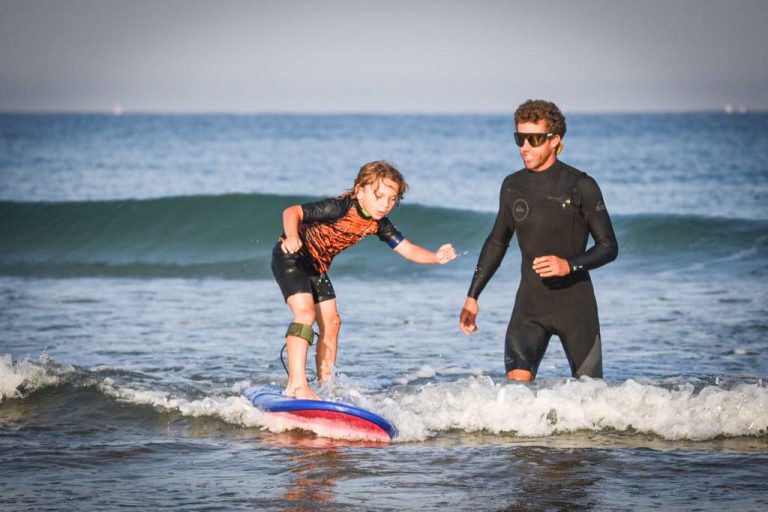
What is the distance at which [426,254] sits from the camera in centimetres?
655

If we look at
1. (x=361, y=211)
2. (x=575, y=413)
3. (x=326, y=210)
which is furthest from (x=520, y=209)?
(x=575, y=413)

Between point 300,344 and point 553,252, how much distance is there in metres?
1.66

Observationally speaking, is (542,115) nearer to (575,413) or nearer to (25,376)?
(575,413)

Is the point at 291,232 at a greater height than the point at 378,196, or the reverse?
the point at 378,196

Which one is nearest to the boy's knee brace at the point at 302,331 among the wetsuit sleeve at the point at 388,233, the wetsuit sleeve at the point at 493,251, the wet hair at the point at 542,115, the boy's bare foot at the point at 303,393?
the boy's bare foot at the point at 303,393

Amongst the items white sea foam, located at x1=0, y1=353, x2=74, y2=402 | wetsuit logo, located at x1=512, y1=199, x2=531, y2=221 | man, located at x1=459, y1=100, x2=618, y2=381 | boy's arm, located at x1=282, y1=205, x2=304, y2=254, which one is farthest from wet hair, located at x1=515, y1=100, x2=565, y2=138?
white sea foam, located at x1=0, y1=353, x2=74, y2=402

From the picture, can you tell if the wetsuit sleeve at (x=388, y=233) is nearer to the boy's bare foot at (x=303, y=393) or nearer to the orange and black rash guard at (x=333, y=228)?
the orange and black rash guard at (x=333, y=228)

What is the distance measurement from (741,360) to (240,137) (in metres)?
63.9

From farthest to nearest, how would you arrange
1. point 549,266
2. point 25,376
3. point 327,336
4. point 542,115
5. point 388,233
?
1. point 25,376
2. point 327,336
3. point 388,233
4. point 542,115
5. point 549,266

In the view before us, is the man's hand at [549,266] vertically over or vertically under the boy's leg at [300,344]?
over

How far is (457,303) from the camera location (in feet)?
41.9

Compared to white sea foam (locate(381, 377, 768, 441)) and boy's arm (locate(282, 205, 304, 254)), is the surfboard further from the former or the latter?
boy's arm (locate(282, 205, 304, 254))

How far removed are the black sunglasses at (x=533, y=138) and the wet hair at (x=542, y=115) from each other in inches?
1.9

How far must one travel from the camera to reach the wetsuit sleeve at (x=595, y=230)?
19.3 ft
